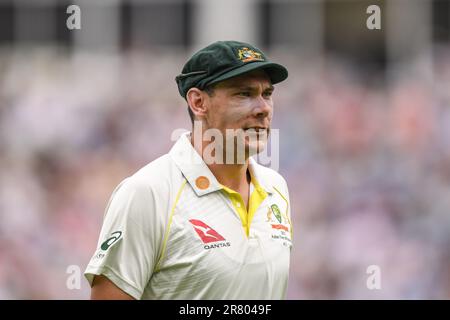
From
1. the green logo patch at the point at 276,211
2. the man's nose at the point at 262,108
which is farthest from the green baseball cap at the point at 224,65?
the green logo patch at the point at 276,211

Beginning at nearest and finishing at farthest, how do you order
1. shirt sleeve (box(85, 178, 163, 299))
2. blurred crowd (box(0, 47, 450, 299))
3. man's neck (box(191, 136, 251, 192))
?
shirt sleeve (box(85, 178, 163, 299)) < man's neck (box(191, 136, 251, 192)) < blurred crowd (box(0, 47, 450, 299))

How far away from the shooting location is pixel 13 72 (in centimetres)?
688

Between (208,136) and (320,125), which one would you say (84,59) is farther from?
(208,136)

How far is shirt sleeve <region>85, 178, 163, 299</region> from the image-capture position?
9.40ft

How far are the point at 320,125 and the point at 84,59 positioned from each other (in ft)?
6.79

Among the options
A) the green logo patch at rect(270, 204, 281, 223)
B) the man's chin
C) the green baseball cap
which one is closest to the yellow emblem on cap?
the green baseball cap

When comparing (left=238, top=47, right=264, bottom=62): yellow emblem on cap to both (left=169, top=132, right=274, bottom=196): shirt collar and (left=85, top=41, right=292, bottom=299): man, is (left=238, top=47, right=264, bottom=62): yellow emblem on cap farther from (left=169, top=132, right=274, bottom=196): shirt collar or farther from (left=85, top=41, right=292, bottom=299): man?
(left=169, top=132, right=274, bottom=196): shirt collar

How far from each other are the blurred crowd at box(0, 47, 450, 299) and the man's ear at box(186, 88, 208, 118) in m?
3.04

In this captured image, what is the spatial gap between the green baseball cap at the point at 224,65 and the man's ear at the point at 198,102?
A: 0.02 metres

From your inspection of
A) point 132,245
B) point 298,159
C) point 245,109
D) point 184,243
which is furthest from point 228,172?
point 298,159

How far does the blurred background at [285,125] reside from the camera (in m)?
6.17

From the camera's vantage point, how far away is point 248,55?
3.13 metres
